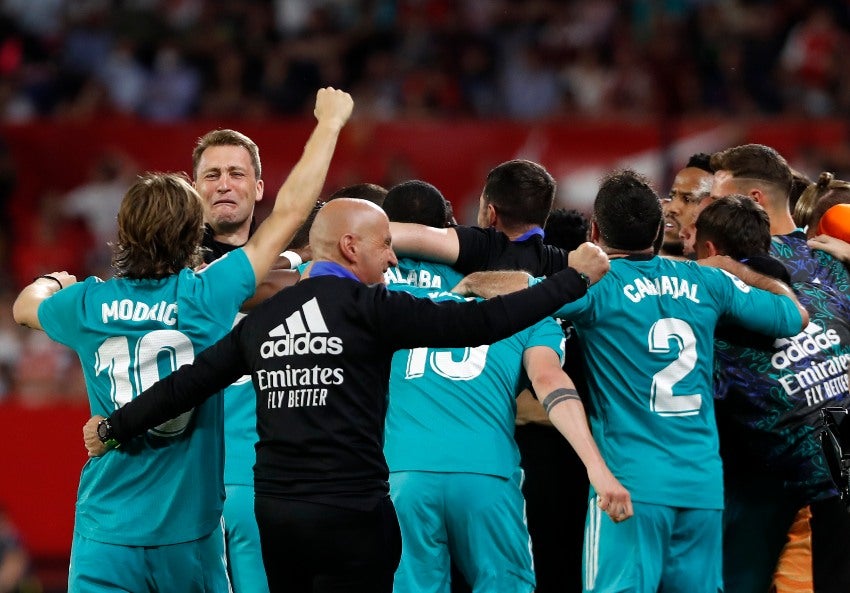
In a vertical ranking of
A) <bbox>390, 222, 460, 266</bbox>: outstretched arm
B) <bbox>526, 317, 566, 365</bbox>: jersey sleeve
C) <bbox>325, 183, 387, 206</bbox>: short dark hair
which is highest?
<bbox>325, 183, 387, 206</bbox>: short dark hair

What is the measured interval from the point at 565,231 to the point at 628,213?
4.78 feet

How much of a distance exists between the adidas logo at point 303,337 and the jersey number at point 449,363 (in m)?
1.33

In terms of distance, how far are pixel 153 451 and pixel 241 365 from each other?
54cm

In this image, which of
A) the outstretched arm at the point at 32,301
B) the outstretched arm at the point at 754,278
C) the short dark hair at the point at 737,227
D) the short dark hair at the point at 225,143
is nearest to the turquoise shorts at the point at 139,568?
the outstretched arm at the point at 32,301

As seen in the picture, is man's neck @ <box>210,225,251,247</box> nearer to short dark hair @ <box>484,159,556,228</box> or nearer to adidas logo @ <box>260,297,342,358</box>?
short dark hair @ <box>484,159,556,228</box>

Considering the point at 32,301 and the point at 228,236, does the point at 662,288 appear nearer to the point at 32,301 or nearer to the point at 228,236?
the point at 228,236

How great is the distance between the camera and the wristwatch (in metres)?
4.74

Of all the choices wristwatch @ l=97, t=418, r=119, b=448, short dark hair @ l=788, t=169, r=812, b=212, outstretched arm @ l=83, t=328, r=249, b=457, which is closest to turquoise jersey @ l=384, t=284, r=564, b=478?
outstretched arm @ l=83, t=328, r=249, b=457

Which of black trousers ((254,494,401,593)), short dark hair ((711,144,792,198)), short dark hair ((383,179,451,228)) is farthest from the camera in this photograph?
short dark hair ((711,144,792,198))

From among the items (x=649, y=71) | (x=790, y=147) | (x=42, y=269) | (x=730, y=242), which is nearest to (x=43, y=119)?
(x=42, y=269)

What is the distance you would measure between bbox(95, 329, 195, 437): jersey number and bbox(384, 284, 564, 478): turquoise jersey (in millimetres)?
1239

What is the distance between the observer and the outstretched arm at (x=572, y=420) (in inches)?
200

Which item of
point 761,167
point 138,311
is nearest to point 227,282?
point 138,311

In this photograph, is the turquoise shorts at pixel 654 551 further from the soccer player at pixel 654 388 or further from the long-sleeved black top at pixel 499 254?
the long-sleeved black top at pixel 499 254
